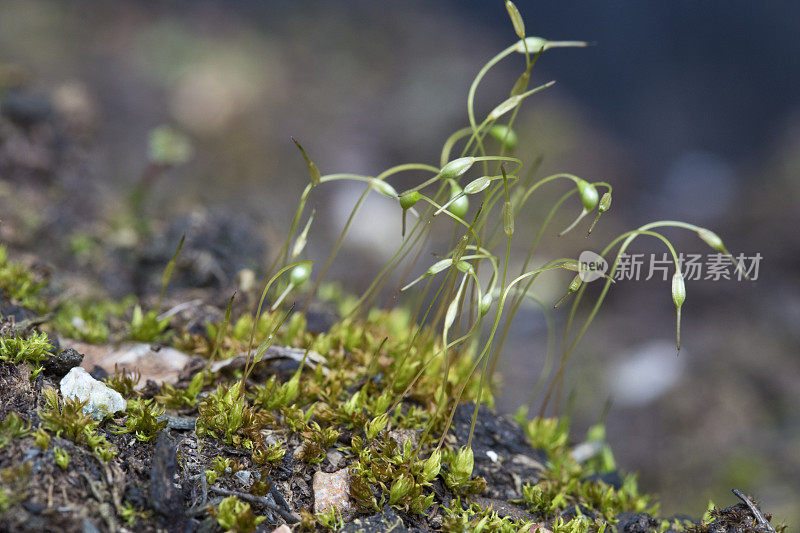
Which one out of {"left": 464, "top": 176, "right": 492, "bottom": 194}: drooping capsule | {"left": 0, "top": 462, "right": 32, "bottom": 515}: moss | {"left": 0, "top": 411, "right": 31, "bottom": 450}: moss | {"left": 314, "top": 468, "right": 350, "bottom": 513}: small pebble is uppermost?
{"left": 464, "top": 176, "right": 492, "bottom": 194}: drooping capsule

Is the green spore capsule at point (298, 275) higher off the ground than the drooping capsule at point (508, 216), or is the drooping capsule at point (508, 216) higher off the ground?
the drooping capsule at point (508, 216)

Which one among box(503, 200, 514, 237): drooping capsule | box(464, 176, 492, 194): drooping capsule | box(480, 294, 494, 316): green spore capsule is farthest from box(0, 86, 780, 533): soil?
box(464, 176, 492, 194): drooping capsule

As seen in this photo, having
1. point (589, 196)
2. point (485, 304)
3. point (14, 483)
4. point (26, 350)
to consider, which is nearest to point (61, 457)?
point (14, 483)

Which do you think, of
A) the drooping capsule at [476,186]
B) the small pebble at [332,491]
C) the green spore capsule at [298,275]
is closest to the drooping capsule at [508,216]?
the drooping capsule at [476,186]

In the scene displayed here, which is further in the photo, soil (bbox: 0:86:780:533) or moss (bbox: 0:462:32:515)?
soil (bbox: 0:86:780:533)

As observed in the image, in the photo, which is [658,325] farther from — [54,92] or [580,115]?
[54,92]

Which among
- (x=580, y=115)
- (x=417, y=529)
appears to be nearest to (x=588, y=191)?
(x=417, y=529)

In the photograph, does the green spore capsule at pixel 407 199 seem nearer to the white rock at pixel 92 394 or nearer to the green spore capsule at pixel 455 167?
the green spore capsule at pixel 455 167

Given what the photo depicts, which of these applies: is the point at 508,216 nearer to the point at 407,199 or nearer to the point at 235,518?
the point at 407,199

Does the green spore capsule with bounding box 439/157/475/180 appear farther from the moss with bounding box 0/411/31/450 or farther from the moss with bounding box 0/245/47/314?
the moss with bounding box 0/245/47/314
